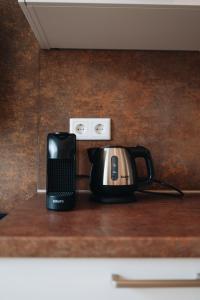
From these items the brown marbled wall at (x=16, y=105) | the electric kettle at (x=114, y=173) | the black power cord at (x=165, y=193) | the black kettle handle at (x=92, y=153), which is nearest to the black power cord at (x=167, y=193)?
the black power cord at (x=165, y=193)

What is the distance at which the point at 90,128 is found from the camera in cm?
110

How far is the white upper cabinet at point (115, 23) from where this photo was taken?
0.79 meters

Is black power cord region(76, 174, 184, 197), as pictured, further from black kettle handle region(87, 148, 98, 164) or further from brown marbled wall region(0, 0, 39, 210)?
brown marbled wall region(0, 0, 39, 210)

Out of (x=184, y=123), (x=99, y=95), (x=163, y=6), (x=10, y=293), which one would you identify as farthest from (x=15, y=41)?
(x=10, y=293)

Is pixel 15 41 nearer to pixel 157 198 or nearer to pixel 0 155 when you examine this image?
pixel 0 155

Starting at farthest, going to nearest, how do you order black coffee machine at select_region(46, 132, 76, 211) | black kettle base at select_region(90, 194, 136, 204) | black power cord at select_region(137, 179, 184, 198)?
black power cord at select_region(137, 179, 184, 198), black kettle base at select_region(90, 194, 136, 204), black coffee machine at select_region(46, 132, 76, 211)

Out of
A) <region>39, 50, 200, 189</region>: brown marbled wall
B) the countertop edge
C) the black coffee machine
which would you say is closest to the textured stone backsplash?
<region>39, 50, 200, 189</region>: brown marbled wall

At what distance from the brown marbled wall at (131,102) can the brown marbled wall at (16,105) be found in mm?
41

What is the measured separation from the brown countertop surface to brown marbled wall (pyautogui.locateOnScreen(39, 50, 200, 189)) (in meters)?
0.38

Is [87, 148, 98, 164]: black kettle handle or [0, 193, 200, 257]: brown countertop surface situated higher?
[87, 148, 98, 164]: black kettle handle

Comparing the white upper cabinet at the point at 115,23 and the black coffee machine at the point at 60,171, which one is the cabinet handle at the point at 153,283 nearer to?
the black coffee machine at the point at 60,171

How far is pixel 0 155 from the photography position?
110 centimetres

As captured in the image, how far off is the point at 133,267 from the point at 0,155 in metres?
0.74

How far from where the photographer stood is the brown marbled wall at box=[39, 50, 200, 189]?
3.65 feet
